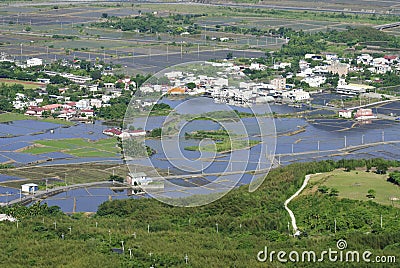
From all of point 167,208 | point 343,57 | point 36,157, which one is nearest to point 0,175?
point 36,157

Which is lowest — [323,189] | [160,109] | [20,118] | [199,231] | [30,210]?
[20,118]

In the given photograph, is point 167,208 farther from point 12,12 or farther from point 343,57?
point 12,12

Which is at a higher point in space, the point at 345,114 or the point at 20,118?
the point at 345,114

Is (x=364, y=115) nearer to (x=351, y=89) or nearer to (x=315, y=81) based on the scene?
(x=351, y=89)

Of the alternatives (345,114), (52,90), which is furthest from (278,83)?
(52,90)

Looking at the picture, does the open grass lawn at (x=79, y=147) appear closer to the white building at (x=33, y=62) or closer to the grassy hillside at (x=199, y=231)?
the grassy hillside at (x=199, y=231)

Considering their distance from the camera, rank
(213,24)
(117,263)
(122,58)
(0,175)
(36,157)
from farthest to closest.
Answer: (213,24) → (122,58) → (36,157) → (0,175) → (117,263)
